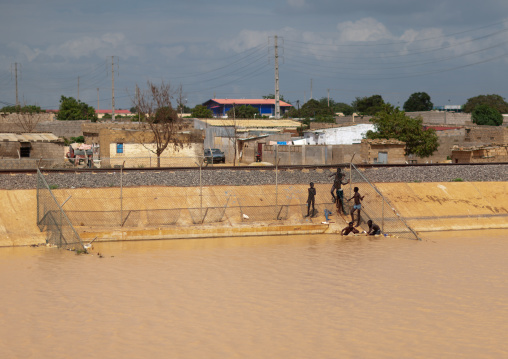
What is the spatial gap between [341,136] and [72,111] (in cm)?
5755

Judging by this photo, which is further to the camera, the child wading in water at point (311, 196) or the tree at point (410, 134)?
the tree at point (410, 134)

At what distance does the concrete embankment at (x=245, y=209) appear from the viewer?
81.9ft

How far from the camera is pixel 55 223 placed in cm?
2327

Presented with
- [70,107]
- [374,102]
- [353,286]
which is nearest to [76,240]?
[353,286]

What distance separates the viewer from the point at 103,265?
66.6 ft

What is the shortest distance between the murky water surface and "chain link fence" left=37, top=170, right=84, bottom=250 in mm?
789

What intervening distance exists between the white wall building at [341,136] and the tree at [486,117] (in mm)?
25915

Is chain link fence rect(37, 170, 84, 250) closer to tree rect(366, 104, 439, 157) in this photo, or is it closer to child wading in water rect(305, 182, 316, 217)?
child wading in water rect(305, 182, 316, 217)

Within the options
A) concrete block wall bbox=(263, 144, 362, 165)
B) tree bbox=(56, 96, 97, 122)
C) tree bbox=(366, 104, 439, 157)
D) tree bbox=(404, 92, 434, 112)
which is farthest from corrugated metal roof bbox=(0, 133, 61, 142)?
tree bbox=(404, 92, 434, 112)

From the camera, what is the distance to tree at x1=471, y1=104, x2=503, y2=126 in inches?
2894

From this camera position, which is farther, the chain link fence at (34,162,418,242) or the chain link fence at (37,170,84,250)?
the chain link fence at (34,162,418,242)

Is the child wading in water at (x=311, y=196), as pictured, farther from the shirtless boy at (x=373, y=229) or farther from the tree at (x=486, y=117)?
the tree at (x=486, y=117)

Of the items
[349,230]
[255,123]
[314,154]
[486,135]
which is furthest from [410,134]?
[255,123]

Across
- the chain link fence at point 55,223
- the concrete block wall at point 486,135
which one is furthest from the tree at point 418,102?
the chain link fence at point 55,223
